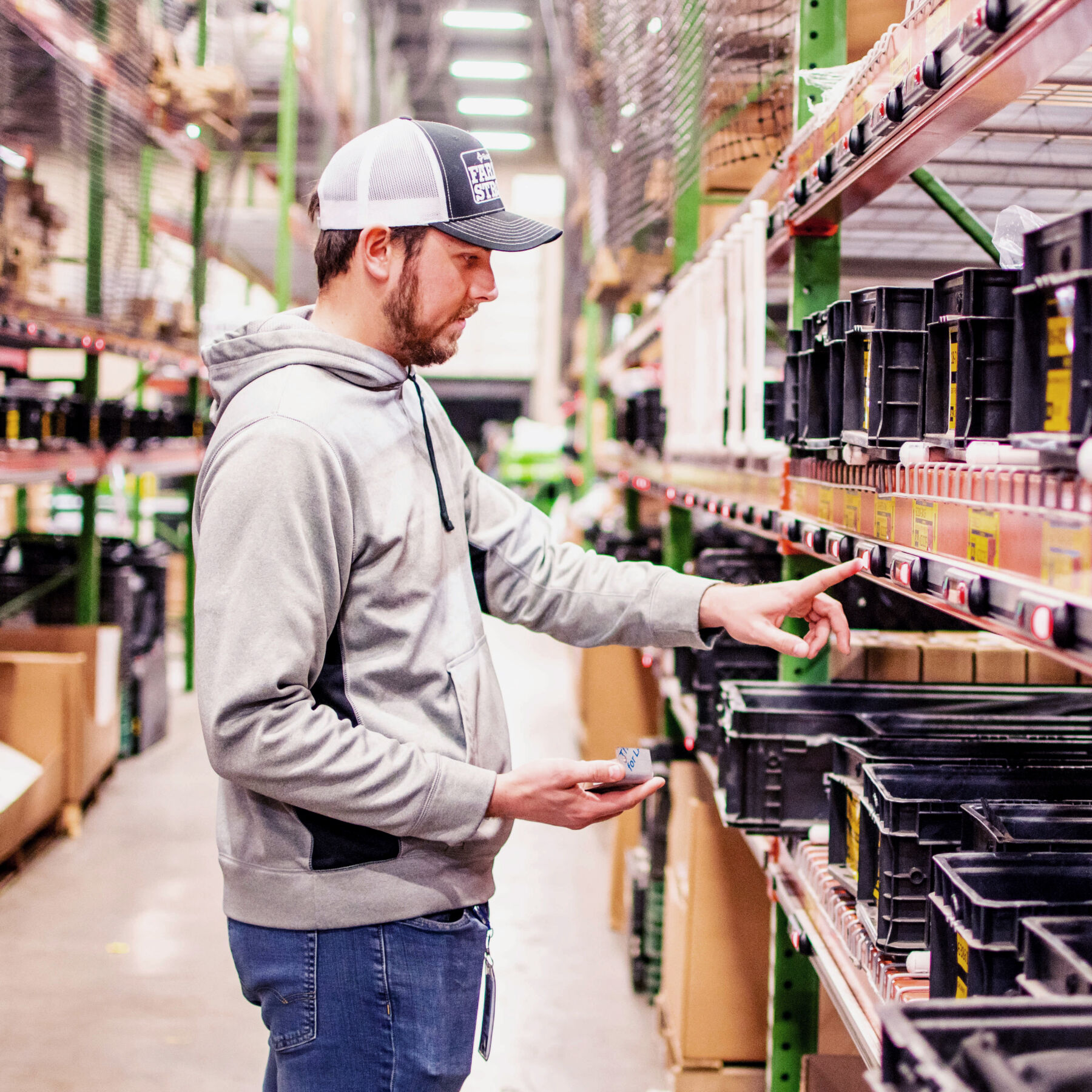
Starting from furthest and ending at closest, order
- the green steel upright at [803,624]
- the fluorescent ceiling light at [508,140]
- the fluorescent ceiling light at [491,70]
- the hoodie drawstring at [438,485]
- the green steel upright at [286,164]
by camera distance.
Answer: the fluorescent ceiling light at [508,140] → the fluorescent ceiling light at [491,70] → the green steel upright at [286,164] → the green steel upright at [803,624] → the hoodie drawstring at [438,485]

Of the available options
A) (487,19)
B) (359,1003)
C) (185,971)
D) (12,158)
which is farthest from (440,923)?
(487,19)

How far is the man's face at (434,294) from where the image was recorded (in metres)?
1.69

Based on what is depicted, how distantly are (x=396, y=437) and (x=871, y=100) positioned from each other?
0.78 meters

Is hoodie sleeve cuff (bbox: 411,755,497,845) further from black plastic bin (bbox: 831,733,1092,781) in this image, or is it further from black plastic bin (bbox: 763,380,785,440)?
black plastic bin (bbox: 763,380,785,440)

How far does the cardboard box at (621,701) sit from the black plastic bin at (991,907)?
402cm

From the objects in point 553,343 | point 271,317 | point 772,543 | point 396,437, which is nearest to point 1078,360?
point 396,437

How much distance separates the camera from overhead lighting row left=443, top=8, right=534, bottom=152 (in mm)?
12680

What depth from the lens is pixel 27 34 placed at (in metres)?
4.53

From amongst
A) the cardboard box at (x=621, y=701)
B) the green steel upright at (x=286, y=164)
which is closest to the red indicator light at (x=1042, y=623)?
the cardboard box at (x=621, y=701)

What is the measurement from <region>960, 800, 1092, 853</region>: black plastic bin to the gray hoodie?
0.61m

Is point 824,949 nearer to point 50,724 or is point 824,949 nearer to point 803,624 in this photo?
point 803,624

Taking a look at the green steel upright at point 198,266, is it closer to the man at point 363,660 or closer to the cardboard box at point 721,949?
the cardboard box at point 721,949

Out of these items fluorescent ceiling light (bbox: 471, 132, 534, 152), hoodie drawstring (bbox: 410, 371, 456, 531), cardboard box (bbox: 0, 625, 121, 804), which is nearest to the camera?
hoodie drawstring (bbox: 410, 371, 456, 531)

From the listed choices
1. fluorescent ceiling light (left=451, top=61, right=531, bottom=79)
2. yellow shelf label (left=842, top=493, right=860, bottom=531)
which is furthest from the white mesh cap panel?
fluorescent ceiling light (left=451, top=61, right=531, bottom=79)
